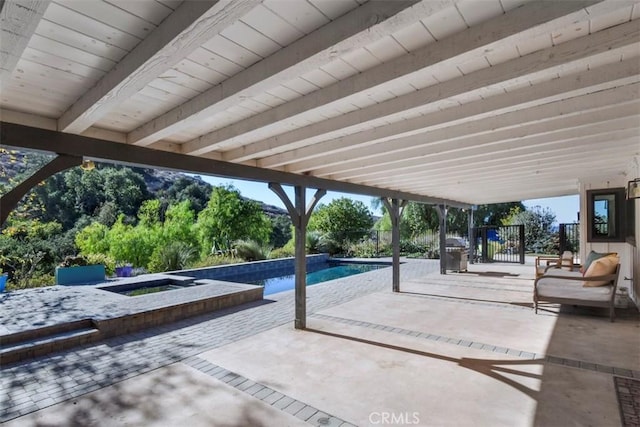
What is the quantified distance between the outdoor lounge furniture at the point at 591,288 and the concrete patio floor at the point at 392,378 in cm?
30

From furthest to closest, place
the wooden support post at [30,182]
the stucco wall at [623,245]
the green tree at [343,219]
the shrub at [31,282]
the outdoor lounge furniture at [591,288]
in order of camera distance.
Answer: the green tree at [343,219]
the shrub at [31,282]
the stucco wall at [623,245]
the outdoor lounge furniture at [591,288]
the wooden support post at [30,182]

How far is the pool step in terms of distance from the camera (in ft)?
13.4

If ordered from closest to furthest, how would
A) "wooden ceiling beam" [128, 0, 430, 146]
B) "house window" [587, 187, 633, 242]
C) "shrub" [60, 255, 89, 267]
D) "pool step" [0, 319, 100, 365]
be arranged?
"wooden ceiling beam" [128, 0, 430, 146], "pool step" [0, 319, 100, 365], "house window" [587, 187, 633, 242], "shrub" [60, 255, 89, 267]

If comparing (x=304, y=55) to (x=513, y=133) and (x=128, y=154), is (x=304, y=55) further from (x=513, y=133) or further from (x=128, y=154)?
(x=513, y=133)

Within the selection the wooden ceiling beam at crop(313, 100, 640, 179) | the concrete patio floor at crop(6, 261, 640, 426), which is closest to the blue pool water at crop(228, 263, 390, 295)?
the concrete patio floor at crop(6, 261, 640, 426)

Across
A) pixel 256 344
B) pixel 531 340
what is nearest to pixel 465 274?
pixel 531 340

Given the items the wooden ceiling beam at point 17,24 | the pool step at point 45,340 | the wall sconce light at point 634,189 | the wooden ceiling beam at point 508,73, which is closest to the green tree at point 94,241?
the pool step at point 45,340

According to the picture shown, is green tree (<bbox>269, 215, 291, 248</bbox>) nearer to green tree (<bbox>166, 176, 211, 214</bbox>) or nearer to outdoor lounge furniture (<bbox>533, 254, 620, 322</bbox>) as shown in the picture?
green tree (<bbox>166, 176, 211, 214</bbox>)

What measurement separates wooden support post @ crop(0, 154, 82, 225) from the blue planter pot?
21.2 ft

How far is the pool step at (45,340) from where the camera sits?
4082mm

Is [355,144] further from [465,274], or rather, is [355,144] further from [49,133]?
[465,274]

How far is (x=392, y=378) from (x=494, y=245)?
46.2 feet

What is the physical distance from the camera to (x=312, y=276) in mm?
12562

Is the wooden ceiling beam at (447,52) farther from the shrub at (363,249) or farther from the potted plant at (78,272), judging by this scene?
the shrub at (363,249)
